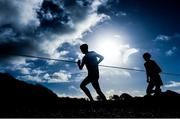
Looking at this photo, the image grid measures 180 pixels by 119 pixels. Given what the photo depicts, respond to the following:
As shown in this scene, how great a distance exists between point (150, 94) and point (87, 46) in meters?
4.04

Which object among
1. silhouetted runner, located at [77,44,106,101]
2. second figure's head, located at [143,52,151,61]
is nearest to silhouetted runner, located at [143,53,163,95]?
second figure's head, located at [143,52,151,61]

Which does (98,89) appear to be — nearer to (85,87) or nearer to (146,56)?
(85,87)

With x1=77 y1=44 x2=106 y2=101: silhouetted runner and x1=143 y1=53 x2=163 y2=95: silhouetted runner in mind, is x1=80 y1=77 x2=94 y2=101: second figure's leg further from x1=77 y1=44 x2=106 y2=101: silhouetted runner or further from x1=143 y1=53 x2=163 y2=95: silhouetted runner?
x1=143 y1=53 x2=163 y2=95: silhouetted runner

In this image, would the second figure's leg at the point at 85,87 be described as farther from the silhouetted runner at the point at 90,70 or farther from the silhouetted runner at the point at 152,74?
the silhouetted runner at the point at 152,74

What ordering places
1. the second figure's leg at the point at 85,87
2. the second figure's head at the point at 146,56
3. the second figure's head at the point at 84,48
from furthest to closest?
the second figure's head at the point at 146,56 → the second figure's head at the point at 84,48 → the second figure's leg at the point at 85,87

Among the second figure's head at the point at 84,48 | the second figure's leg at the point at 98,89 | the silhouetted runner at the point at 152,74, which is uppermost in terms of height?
the second figure's head at the point at 84,48

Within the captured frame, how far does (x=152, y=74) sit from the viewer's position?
11.2 metres

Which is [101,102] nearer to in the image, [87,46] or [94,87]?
[94,87]

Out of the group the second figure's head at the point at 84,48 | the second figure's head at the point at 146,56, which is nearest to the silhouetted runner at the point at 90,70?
the second figure's head at the point at 84,48

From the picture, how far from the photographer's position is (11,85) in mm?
38969

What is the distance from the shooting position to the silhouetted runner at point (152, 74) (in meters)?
11.1

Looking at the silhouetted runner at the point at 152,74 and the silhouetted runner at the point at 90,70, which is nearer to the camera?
the silhouetted runner at the point at 90,70

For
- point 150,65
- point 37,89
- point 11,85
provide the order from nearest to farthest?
point 150,65 < point 11,85 < point 37,89

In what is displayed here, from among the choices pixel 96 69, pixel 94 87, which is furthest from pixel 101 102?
pixel 96 69
